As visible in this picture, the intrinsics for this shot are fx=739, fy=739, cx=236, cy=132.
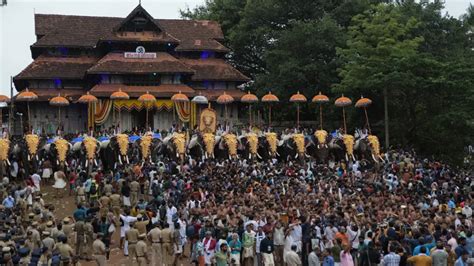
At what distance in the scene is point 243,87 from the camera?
48250 mm

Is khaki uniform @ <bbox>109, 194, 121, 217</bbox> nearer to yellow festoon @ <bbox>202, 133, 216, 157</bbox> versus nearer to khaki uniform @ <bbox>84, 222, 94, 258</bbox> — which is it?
khaki uniform @ <bbox>84, 222, 94, 258</bbox>

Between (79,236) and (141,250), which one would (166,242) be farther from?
(79,236)

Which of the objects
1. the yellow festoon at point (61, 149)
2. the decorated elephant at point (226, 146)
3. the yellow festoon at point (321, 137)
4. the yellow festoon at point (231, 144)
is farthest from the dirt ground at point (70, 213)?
the yellow festoon at point (321, 137)

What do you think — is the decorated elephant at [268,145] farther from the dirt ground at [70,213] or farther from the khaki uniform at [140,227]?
the khaki uniform at [140,227]

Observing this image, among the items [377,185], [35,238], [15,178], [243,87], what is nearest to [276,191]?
[377,185]

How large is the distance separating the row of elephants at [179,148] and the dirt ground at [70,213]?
63.5 inches

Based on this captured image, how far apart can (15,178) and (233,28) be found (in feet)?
84.3

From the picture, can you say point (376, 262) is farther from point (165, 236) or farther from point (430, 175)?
point (430, 175)

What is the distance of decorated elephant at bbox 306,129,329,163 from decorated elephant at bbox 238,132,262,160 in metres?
2.30

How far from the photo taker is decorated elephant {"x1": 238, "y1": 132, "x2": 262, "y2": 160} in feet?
99.1

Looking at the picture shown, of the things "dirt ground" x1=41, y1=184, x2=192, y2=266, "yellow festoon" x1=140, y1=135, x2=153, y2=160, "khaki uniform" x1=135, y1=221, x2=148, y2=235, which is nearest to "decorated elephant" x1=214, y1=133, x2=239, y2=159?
"yellow festoon" x1=140, y1=135, x2=153, y2=160

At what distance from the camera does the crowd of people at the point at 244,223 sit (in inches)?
607

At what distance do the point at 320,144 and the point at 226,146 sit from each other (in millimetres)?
4037

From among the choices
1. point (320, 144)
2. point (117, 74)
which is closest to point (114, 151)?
point (320, 144)
